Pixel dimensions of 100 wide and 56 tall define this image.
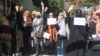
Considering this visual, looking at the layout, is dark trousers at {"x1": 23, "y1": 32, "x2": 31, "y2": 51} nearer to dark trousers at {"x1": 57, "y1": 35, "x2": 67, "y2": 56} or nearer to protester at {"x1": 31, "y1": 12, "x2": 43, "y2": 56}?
protester at {"x1": 31, "y1": 12, "x2": 43, "y2": 56}

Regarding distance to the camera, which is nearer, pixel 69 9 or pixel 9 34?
pixel 69 9

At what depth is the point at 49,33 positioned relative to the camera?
424 inches

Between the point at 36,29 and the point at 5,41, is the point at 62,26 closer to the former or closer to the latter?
the point at 36,29

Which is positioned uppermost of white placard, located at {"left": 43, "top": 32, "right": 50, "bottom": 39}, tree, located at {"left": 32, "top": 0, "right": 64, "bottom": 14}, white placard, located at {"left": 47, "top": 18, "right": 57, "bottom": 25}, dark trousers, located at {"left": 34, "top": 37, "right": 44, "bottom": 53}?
tree, located at {"left": 32, "top": 0, "right": 64, "bottom": 14}

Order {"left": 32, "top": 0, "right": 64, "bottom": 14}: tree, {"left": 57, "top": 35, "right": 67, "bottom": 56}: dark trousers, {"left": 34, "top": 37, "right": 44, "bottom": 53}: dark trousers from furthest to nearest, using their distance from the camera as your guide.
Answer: {"left": 34, "top": 37, "right": 44, "bottom": 53}: dark trousers, {"left": 32, "top": 0, "right": 64, "bottom": 14}: tree, {"left": 57, "top": 35, "right": 67, "bottom": 56}: dark trousers

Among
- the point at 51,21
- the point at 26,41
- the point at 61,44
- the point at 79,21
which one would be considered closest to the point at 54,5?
the point at 51,21

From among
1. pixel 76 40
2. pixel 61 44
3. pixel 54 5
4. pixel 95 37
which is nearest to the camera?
pixel 95 37

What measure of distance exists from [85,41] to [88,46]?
0.48 feet

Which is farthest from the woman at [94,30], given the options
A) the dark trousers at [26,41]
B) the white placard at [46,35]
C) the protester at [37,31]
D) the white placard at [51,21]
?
the dark trousers at [26,41]

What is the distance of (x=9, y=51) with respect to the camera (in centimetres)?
1134

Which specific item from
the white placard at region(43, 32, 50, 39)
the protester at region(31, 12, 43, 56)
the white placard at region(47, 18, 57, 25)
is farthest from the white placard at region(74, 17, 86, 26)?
the protester at region(31, 12, 43, 56)

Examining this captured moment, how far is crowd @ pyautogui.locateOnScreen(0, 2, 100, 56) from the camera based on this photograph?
1015 cm

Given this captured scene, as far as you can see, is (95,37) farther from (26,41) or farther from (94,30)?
(26,41)

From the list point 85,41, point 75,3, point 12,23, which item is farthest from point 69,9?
point 12,23
